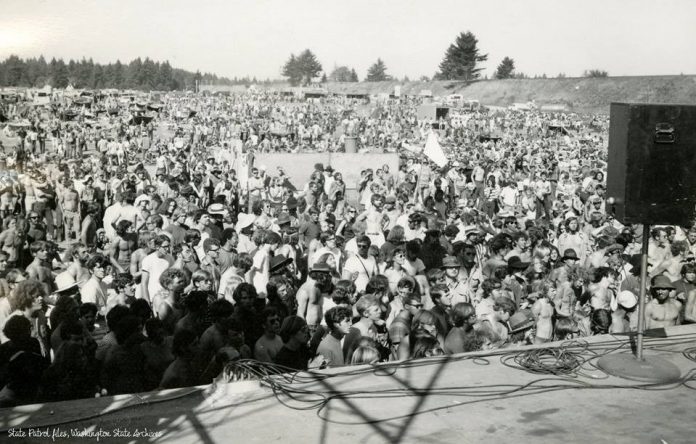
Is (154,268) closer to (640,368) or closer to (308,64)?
(640,368)

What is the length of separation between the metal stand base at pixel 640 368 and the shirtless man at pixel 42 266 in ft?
19.3

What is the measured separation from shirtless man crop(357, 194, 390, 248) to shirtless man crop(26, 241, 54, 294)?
501 centimetres

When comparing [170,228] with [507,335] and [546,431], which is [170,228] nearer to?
[507,335]

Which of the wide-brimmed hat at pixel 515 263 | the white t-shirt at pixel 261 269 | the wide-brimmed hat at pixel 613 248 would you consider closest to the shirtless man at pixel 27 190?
the white t-shirt at pixel 261 269

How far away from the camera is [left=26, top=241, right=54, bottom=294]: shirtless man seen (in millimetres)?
7324

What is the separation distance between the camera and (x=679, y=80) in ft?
215

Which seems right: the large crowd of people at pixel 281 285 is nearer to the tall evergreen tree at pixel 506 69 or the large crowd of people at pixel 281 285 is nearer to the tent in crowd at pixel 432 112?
the tent in crowd at pixel 432 112

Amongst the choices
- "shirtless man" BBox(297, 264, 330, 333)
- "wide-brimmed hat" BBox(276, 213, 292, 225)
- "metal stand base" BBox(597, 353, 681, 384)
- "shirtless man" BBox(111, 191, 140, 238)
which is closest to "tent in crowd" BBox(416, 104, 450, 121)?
"shirtless man" BBox(111, 191, 140, 238)

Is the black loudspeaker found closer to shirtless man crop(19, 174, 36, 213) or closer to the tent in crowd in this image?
shirtless man crop(19, 174, 36, 213)

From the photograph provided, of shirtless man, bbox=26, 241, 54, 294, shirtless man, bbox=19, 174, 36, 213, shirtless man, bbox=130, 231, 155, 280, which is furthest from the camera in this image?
shirtless man, bbox=19, 174, 36, 213

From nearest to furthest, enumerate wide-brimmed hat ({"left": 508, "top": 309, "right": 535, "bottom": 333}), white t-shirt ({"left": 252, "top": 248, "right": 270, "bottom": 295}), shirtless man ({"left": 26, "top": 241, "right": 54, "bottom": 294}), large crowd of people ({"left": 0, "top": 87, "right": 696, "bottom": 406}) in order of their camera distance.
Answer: large crowd of people ({"left": 0, "top": 87, "right": 696, "bottom": 406}), wide-brimmed hat ({"left": 508, "top": 309, "right": 535, "bottom": 333}), shirtless man ({"left": 26, "top": 241, "right": 54, "bottom": 294}), white t-shirt ({"left": 252, "top": 248, "right": 270, "bottom": 295})

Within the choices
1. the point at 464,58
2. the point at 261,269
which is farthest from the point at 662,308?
the point at 464,58

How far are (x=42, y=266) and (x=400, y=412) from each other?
16.0 feet

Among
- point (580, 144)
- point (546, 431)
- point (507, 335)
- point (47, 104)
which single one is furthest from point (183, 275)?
point (47, 104)
